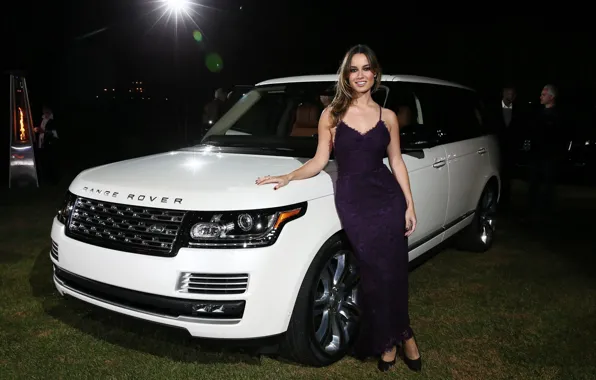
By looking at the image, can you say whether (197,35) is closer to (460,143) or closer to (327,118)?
(460,143)

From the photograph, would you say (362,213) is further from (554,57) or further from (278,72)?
(278,72)

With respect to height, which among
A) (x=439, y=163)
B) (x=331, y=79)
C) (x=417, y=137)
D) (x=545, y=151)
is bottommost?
(x=545, y=151)

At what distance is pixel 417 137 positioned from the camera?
4.27m

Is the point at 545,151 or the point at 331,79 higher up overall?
the point at 331,79

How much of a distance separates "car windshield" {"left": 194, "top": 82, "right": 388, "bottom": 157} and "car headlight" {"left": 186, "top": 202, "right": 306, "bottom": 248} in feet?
3.93

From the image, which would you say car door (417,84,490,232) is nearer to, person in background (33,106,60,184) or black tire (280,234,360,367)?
black tire (280,234,360,367)

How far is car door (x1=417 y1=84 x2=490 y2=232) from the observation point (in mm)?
5008

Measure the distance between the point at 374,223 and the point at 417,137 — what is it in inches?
47.0

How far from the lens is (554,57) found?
29.8 metres

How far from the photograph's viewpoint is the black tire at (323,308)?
3.20 m

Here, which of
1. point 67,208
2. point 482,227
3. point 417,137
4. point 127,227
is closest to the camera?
point 127,227

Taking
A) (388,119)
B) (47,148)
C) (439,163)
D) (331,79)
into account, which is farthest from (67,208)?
(47,148)

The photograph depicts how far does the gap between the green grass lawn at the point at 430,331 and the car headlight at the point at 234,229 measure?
1.80 ft

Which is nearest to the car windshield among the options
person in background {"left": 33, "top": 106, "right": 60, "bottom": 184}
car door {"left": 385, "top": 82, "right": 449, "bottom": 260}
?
car door {"left": 385, "top": 82, "right": 449, "bottom": 260}
